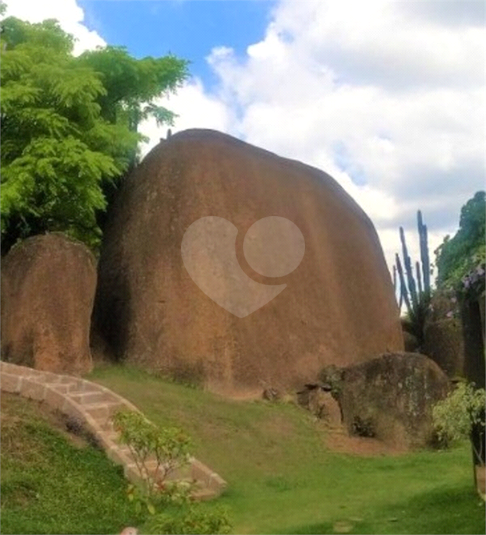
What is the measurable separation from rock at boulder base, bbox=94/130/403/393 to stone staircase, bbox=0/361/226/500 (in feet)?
7.81

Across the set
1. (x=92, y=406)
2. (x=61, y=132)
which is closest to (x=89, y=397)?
(x=92, y=406)

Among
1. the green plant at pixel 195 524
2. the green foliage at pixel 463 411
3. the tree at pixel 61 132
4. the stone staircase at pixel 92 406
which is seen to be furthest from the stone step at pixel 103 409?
the green plant at pixel 195 524

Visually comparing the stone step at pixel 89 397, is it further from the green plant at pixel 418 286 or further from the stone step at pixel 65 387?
the green plant at pixel 418 286

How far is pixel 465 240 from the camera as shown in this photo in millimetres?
10172

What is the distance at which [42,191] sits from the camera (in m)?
14.3

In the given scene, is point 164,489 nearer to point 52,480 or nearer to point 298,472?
point 52,480

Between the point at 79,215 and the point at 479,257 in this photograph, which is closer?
the point at 479,257

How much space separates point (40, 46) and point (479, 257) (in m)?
10.1

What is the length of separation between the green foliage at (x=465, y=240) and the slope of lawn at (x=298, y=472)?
212cm

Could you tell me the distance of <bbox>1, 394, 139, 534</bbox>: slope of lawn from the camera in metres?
7.76

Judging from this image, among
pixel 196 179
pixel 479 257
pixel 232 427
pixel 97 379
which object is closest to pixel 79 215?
pixel 196 179

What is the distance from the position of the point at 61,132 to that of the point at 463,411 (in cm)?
860

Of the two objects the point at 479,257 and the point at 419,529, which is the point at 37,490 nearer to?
the point at 419,529

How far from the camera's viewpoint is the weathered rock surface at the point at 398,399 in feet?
39.5
